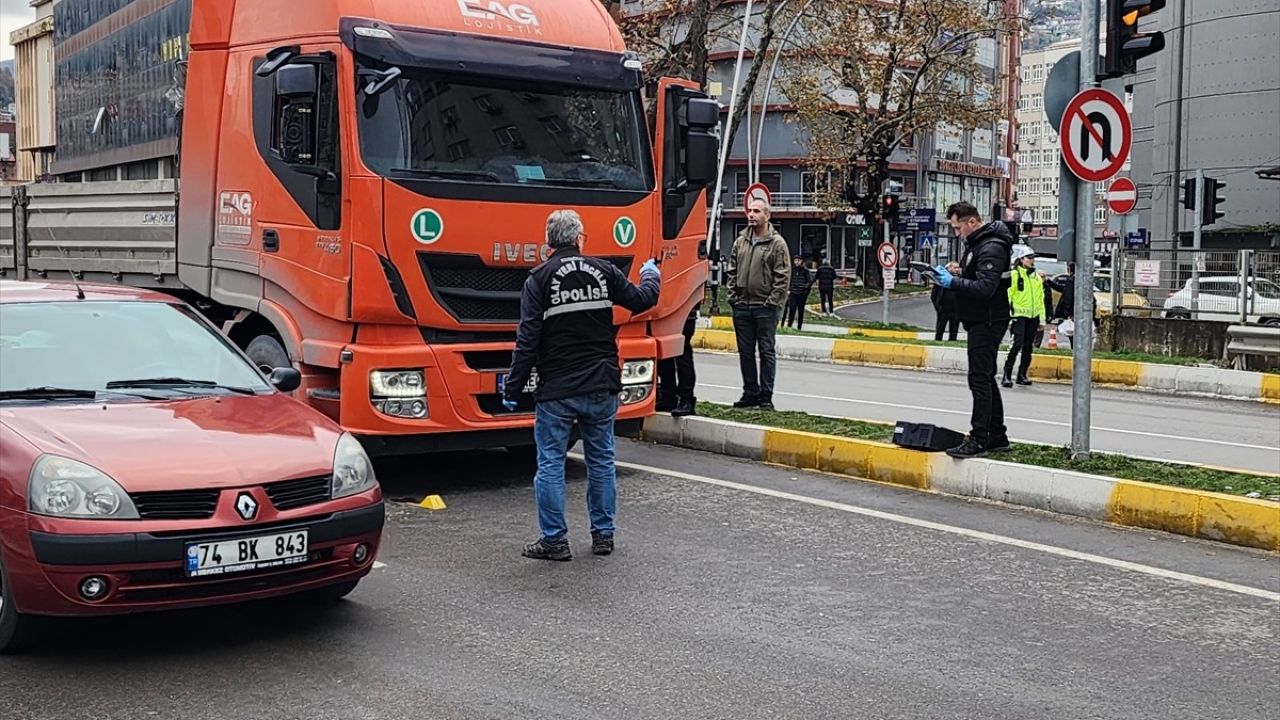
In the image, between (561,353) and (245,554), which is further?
(561,353)

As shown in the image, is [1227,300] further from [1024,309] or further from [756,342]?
[756,342]

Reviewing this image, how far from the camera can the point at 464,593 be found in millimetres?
6312

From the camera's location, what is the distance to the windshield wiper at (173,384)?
19.9 ft

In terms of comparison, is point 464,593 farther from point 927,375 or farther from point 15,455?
point 927,375

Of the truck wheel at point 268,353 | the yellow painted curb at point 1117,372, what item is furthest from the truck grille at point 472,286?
the yellow painted curb at point 1117,372

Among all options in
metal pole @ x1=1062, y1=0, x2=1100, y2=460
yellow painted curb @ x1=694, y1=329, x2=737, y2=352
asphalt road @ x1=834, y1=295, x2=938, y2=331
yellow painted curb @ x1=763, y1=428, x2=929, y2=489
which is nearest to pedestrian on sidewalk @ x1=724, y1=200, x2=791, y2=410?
yellow painted curb @ x1=763, y1=428, x2=929, y2=489

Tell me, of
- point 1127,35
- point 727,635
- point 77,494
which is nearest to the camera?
point 77,494

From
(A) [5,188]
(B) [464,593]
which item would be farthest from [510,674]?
(A) [5,188]

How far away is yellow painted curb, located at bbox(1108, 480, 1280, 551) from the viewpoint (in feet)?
25.1

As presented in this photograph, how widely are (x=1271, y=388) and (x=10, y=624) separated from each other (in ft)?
50.1

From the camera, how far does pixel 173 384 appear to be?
6.23 meters

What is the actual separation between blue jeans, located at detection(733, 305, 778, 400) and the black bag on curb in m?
2.22

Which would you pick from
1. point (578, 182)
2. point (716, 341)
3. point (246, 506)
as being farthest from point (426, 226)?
point (716, 341)

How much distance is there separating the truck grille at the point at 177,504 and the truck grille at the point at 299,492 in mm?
239
